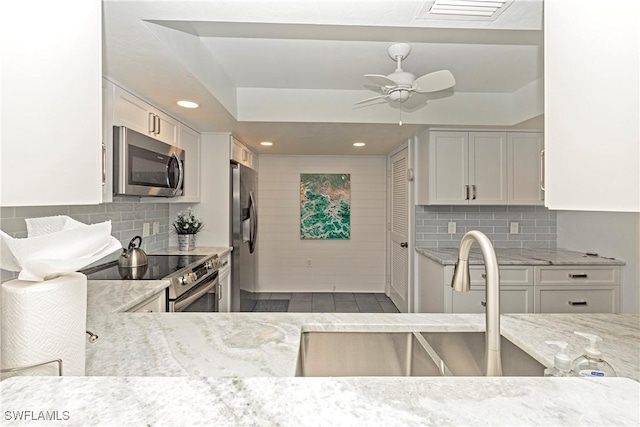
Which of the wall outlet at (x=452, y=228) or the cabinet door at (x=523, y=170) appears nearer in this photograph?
the cabinet door at (x=523, y=170)

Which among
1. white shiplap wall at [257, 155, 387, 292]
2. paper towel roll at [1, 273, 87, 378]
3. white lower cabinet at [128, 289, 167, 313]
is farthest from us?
white shiplap wall at [257, 155, 387, 292]

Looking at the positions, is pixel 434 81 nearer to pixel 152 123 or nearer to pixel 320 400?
pixel 152 123

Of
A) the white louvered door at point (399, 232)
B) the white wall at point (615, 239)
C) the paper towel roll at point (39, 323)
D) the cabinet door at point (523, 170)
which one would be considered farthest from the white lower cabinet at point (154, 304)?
the white wall at point (615, 239)

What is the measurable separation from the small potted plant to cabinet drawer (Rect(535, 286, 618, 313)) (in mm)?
3246

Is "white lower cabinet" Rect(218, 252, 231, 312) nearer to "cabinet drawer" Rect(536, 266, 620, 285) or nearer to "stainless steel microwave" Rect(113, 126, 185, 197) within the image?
"stainless steel microwave" Rect(113, 126, 185, 197)

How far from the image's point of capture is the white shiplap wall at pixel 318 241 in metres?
5.54

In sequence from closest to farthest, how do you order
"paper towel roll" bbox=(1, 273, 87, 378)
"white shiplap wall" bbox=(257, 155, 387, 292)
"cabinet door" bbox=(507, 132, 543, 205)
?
"paper towel roll" bbox=(1, 273, 87, 378)
"cabinet door" bbox=(507, 132, 543, 205)
"white shiplap wall" bbox=(257, 155, 387, 292)

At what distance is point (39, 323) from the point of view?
2.23 ft

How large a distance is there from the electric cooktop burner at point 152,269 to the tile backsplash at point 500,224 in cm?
246

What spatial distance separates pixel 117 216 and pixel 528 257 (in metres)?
3.60

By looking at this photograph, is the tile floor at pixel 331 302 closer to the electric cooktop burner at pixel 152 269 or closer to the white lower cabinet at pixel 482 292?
the electric cooktop burner at pixel 152 269

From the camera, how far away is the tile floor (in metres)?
4.70

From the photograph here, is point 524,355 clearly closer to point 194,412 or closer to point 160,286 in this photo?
point 194,412

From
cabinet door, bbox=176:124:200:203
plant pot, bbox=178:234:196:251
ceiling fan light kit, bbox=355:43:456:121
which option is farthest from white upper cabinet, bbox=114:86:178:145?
ceiling fan light kit, bbox=355:43:456:121
